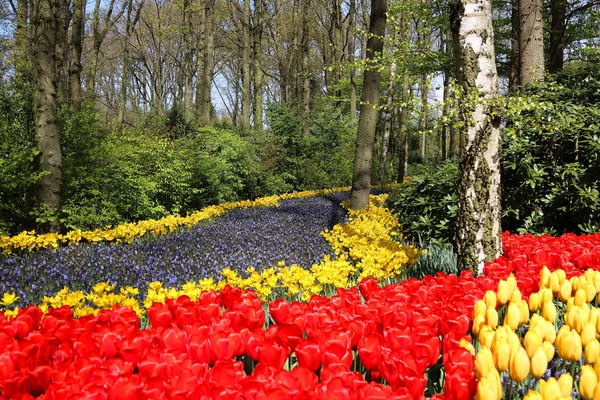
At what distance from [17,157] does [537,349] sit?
24.5ft

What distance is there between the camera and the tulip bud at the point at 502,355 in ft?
5.36

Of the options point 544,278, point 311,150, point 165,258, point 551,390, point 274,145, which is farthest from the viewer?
point 311,150

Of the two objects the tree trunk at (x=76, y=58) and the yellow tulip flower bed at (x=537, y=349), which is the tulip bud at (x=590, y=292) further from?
the tree trunk at (x=76, y=58)

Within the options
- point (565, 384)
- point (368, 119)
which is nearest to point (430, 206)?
point (368, 119)

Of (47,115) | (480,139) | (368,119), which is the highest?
(368,119)

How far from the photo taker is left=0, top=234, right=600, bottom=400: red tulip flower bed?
1393mm

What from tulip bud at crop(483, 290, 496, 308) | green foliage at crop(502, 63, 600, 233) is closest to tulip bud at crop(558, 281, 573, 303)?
tulip bud at crop(483, 290, 496, 308)

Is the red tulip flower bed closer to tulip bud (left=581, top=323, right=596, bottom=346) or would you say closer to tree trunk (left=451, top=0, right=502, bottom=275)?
tulip bud (left=581, top=323, right=596, bottom=346)

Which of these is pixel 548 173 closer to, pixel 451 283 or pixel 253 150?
pixel 451 283

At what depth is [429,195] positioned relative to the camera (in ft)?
25.2

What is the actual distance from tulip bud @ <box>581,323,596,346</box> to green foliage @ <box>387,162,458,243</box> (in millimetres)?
4754

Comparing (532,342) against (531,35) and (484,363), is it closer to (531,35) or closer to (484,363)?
(484,363)

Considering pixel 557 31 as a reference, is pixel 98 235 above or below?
below

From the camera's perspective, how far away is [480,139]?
4.09 m
